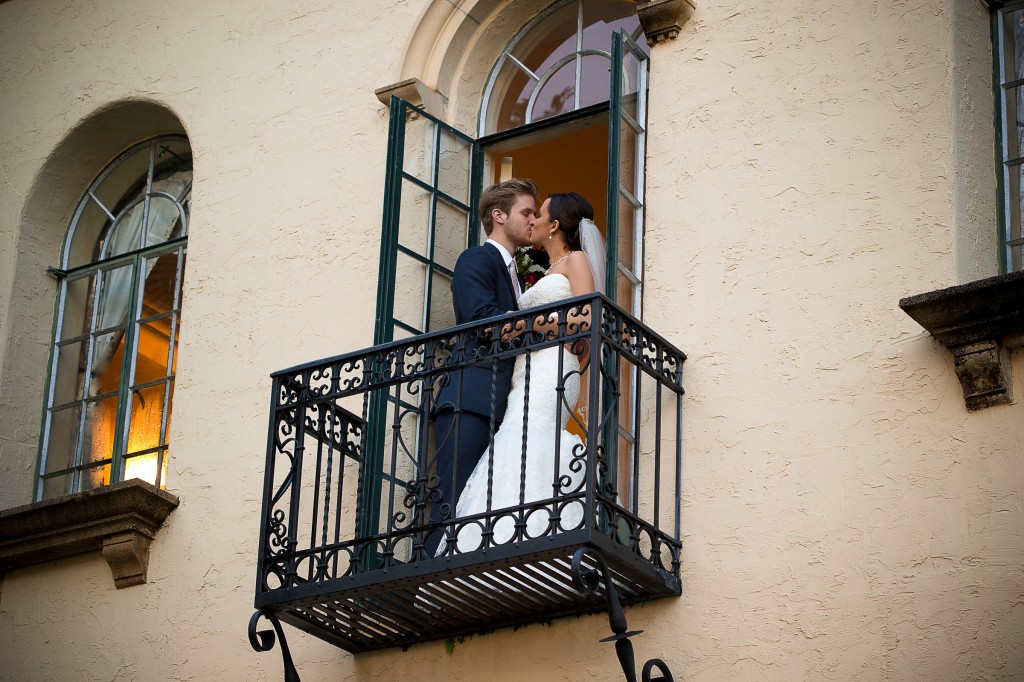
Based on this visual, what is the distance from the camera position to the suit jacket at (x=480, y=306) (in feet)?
25.1

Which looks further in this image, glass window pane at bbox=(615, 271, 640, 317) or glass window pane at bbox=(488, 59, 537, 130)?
glass window pane at bbox=(488, 59, 537, 130)

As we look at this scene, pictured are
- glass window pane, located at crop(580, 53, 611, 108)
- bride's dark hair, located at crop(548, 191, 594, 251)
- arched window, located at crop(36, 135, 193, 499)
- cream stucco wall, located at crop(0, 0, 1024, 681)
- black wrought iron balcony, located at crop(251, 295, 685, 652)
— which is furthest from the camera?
arched window, located at crop(36, 135, 193, 499)

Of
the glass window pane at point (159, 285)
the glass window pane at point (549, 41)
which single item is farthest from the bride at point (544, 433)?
the glass window pane at point (159, 285)

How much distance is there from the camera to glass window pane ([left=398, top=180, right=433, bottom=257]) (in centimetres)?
836

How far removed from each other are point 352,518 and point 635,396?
1663 millimetres

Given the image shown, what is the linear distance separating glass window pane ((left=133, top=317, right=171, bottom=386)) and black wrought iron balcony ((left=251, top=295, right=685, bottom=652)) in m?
2.16

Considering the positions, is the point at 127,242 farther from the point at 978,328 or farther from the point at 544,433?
the point at 978,328

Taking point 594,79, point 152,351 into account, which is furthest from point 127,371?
point 594,79

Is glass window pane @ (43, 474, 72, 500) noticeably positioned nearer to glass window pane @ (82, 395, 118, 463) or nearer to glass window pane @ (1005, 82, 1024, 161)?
glass window pane @ (82, 395, 118, 463)

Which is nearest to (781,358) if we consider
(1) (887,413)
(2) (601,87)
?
(1) (887,413)

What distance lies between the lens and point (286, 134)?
9.30 meters

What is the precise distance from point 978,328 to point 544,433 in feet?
6.16

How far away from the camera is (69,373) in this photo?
10055 mm

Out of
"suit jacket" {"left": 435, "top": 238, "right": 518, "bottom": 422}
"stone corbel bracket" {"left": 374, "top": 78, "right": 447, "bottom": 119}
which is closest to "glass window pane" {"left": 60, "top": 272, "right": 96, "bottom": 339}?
"stone corbel bracket" {"left": 374, "top": 78, "right": 447, "bottom": 119}
